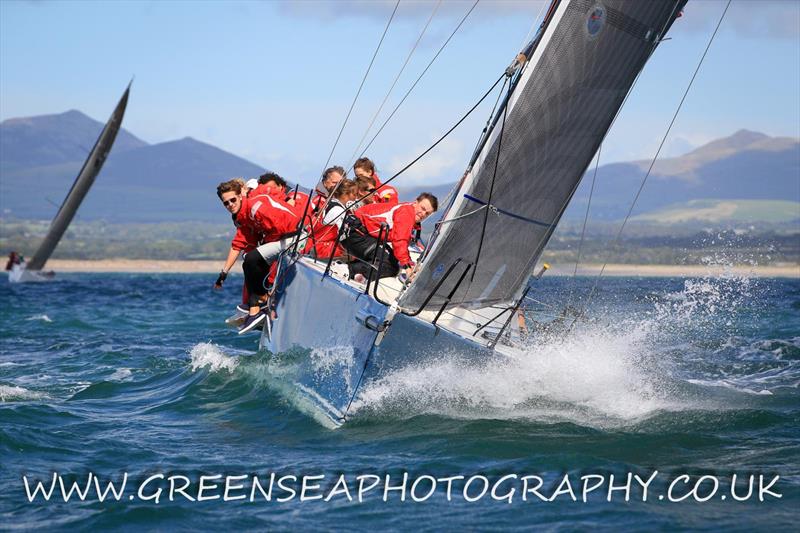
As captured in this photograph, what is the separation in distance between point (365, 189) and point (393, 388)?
209 cm

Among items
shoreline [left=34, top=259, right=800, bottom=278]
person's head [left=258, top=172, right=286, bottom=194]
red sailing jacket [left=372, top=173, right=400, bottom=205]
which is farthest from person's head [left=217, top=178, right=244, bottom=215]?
shoreline [left=34, top=259, right=800, bottom=278]

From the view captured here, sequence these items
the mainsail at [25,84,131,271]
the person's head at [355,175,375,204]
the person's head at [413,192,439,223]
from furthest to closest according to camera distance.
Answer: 1. the mainsail at [25,84,131,271]
2. the person's head at [355,175,375,204]
3. the person's head at [413,192,439,223]

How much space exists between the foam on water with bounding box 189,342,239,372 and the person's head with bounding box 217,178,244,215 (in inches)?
80.6

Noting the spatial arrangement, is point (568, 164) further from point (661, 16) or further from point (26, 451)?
point (26, 451)

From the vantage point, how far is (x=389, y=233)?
26.9 ft

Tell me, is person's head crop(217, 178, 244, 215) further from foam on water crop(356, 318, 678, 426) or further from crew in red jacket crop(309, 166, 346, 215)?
foam on water crop(356, 318, 678, 426)

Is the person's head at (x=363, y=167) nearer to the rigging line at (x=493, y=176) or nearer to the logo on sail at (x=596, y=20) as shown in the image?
the rigging line at (x=493, y=176)

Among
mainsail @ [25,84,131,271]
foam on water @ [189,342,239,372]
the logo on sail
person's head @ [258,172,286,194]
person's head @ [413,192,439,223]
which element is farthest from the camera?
mainsail @ [25,84,131,271]

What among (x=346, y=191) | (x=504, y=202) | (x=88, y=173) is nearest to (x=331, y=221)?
(x=346, y=191)

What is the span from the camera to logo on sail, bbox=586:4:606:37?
7.09m

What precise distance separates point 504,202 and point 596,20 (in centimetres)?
131

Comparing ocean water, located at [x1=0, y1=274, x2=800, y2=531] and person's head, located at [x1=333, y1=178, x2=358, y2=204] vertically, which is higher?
person's head, located at [x1=333, y1=178, x2=358, y2=204]

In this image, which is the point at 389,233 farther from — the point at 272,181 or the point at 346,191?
the point at 272,181

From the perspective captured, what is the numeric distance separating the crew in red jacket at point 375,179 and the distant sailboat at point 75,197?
2294cm
